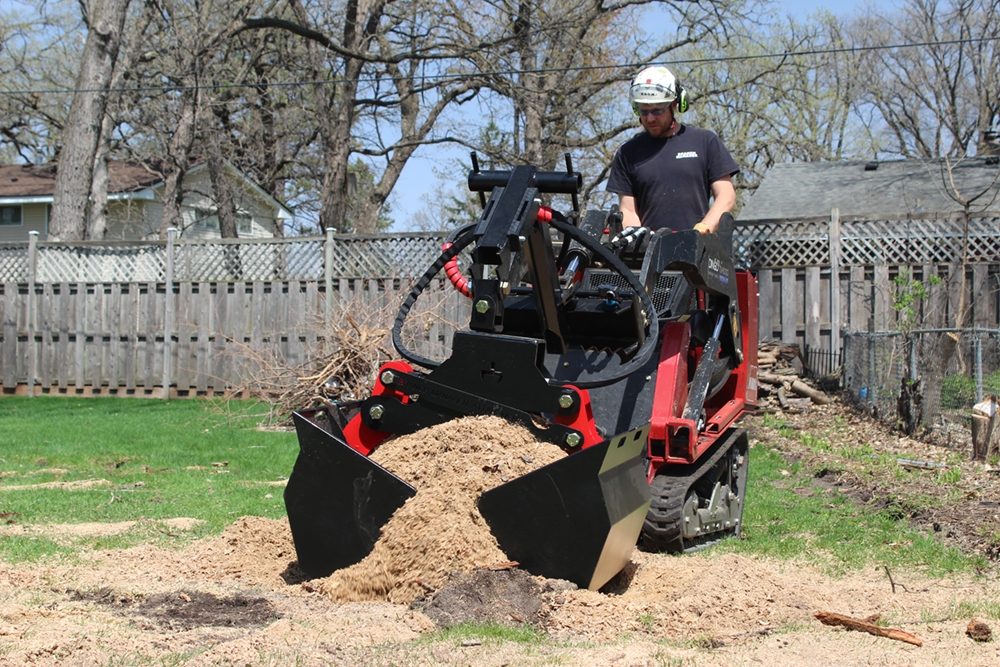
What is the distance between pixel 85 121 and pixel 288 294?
5.71 m

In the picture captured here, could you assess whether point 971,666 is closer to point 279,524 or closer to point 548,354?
point 548,354

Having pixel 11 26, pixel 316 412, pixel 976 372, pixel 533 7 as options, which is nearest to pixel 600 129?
pixel 533 7

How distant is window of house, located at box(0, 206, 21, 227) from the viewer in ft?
97.7

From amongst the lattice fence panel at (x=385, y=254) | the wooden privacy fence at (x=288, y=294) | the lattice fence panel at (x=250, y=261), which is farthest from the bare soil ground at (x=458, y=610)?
the lattice fence panel at (x=250, y=261)

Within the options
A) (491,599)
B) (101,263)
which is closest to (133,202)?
(101,263)

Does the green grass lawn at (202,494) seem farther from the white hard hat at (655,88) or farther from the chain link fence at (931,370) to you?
the white hard hat at (655,88)

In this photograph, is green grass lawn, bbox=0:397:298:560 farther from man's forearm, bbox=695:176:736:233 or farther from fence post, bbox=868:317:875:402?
fence post, bbox=868:317:875:402

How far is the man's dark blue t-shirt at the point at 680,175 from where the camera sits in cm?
548

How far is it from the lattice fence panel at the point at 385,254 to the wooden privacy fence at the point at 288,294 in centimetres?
2

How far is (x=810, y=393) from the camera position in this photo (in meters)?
12.0

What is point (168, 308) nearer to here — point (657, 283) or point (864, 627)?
point (657, 283)

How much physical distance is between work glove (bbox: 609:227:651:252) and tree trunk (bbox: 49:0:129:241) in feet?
45.8

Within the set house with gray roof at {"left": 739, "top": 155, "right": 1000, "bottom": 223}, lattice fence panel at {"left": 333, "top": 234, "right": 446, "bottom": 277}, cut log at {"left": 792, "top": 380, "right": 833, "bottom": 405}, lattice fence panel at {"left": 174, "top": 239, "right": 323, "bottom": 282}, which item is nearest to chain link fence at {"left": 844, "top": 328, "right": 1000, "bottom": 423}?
cut log at {"left": 792, "top": 380, "right": 833, "bottom": 405}

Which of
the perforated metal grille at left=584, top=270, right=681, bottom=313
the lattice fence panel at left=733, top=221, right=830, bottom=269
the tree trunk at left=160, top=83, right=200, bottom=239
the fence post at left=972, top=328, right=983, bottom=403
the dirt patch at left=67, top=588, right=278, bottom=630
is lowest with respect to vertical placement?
the dirt patch at left=67, top=588, right=278, bottom=630
